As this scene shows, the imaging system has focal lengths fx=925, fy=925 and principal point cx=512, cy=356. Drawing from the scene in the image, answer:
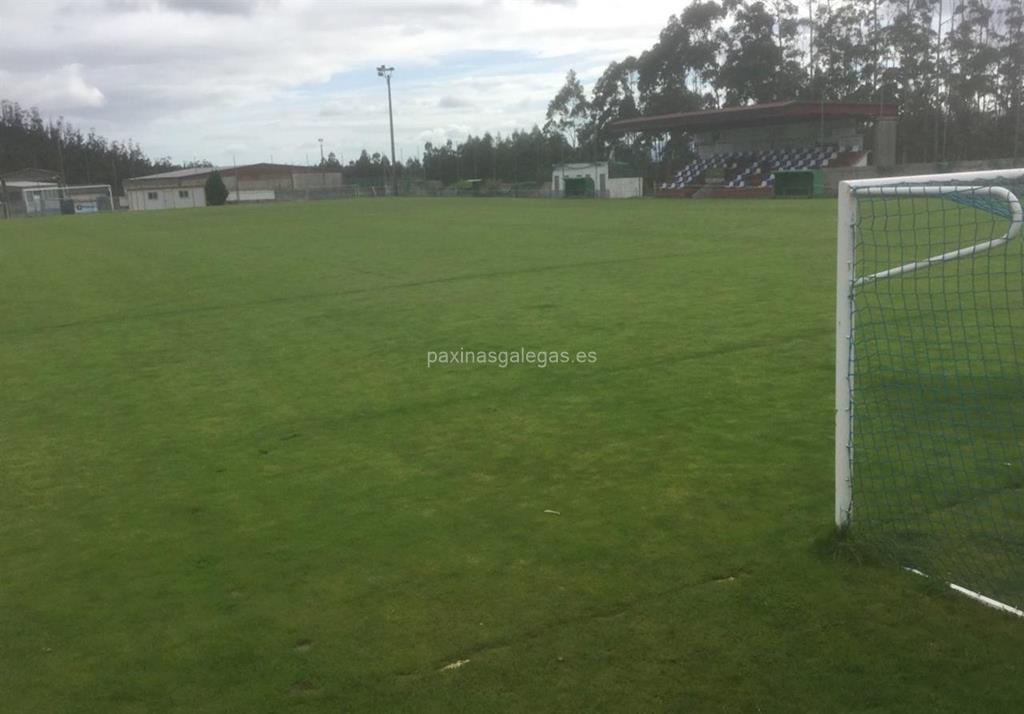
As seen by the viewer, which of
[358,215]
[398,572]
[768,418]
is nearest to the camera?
[398,572]

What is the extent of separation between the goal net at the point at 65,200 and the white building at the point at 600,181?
31.1m

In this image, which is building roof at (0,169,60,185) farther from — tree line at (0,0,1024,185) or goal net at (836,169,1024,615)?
goal net at (836,169,1024,615)

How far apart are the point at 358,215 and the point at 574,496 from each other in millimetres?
33012

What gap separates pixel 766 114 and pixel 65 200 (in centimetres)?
4621

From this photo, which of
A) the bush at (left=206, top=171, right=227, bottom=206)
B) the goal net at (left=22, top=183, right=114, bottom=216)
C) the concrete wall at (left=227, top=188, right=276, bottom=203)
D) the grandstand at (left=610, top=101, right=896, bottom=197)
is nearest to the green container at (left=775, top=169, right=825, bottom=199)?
the grandstand at (left=610, top=101, right=896, bottom=197)

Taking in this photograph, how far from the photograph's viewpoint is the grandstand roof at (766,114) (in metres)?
44.8

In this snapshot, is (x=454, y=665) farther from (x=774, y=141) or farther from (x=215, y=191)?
(x=215, y=191)

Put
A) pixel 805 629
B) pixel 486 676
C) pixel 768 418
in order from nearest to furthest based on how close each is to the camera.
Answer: pixel 486 676 < pixel 805 629 < pixel 768 418

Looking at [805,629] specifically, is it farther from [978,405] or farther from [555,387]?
[555,387]

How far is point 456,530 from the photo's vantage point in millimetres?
4539

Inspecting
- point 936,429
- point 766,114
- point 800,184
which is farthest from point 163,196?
point 936,429

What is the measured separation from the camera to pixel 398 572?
13.4ft

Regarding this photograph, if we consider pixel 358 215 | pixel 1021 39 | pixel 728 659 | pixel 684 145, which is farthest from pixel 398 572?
pixel 1021 39

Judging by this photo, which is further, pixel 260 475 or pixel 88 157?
pixel 88 157
